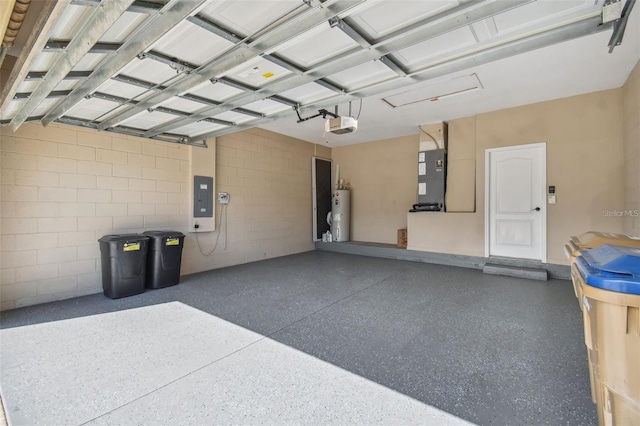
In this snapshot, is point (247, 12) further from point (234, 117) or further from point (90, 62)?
point (234, 117)

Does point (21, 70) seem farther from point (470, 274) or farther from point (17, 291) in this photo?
point (470, 274)

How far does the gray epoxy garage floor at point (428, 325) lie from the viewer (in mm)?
1839

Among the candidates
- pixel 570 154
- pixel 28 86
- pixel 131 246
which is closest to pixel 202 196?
pixel 131 246

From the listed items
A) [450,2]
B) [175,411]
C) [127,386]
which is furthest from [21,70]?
[450,2]

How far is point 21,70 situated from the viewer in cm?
221

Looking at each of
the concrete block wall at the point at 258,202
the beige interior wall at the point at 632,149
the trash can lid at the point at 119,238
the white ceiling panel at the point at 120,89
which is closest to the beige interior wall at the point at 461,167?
the beige interior wall at the point at 632,149

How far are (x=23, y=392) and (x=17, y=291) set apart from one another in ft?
7.82

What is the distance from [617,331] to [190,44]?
3017 mm

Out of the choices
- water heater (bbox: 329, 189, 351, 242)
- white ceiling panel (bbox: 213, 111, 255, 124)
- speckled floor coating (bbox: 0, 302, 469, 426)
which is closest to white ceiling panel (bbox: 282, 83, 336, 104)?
white ceiling panel (bbox: 213, 111, 255, 124)

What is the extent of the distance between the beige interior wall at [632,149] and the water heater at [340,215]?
5.31 metres

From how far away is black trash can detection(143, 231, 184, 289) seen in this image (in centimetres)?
422

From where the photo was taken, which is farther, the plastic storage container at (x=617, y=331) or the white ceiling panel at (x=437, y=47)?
the white ceiling panel at (x=437, y=47)

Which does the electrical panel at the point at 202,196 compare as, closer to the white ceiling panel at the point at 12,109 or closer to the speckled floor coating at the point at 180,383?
the white ceiling panel at the point at 12,109

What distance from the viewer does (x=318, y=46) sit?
7.38 ft
